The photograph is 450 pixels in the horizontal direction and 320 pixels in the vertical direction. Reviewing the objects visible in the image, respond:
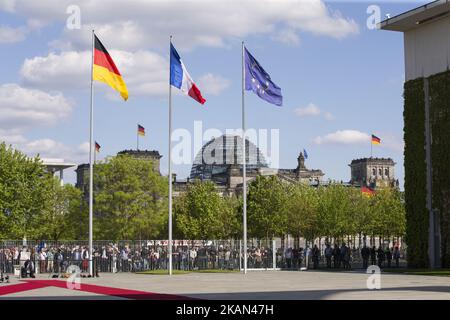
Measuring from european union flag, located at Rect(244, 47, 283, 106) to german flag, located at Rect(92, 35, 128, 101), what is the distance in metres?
9.08

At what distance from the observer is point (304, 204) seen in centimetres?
10312

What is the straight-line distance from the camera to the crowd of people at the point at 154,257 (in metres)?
55.8

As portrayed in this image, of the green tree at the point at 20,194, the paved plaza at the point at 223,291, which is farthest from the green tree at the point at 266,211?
the paved plaza at the point at 223,291

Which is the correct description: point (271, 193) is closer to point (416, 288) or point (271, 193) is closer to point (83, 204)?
point (83, 204)

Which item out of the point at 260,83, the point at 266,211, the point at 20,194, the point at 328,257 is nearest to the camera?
the point at 260,83

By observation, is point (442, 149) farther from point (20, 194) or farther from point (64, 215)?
point (64, 215)

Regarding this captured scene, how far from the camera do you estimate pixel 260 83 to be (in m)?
50.8

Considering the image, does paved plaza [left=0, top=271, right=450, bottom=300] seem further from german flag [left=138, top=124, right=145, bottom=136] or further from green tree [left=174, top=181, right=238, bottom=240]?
green tree [left=174, top=181, right=238, bottom=240]

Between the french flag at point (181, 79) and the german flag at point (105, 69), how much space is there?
391 centimetres

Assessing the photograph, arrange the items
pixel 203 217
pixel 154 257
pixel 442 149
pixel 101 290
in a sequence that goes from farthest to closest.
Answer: pixel 203 217 < pixel 154 257 < pixel 442 149 < pixel 101 290

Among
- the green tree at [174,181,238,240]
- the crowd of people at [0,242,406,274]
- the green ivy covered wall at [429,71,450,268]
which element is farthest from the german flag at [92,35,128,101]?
the green tree at [174,181,238,240]

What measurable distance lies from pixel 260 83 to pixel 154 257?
56.4ft

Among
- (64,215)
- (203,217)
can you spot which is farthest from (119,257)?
(203,217)

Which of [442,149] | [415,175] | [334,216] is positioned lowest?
[334,216]
